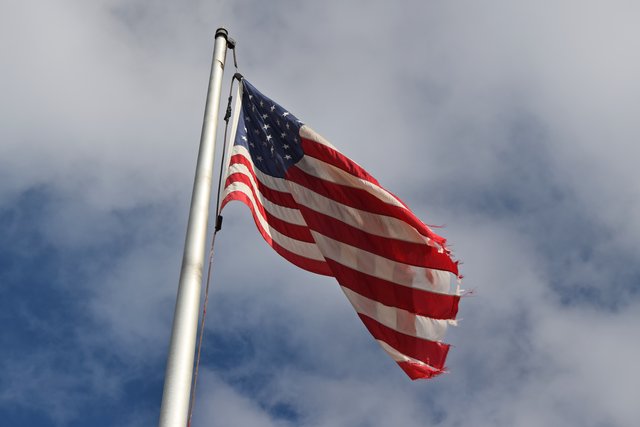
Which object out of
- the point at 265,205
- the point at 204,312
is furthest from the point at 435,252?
the point at 204,312

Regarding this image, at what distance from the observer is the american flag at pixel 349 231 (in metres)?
12.0

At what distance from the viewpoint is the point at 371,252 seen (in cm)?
1252

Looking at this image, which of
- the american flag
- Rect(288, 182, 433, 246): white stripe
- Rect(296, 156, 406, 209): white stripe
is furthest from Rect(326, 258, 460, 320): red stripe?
Rect(296, 156, 406, 209): white stripe

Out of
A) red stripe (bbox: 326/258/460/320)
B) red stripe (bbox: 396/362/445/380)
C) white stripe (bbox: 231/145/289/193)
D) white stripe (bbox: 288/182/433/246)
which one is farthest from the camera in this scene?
white stripe (bbox: 231/145/289/193)

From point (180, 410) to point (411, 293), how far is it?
5153mm

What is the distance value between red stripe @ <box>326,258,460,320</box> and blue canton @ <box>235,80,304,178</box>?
192cm

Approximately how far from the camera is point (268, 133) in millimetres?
13203

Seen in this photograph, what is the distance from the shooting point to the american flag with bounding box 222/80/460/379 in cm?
1201

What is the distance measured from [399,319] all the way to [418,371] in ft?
2.96

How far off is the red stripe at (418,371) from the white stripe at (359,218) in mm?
1958

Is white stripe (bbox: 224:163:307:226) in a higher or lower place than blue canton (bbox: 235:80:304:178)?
lower

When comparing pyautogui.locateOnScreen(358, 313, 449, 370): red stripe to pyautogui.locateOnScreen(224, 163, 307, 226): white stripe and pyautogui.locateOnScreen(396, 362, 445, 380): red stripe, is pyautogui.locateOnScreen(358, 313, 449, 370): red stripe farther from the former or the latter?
pyautogui.locateOnScreen(224, 163, 307, 226): white stripe

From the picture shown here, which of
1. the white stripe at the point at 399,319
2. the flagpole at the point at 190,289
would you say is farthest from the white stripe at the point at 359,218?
the flagpole at the point at 190,289

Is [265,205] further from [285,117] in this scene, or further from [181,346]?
[181,346]
